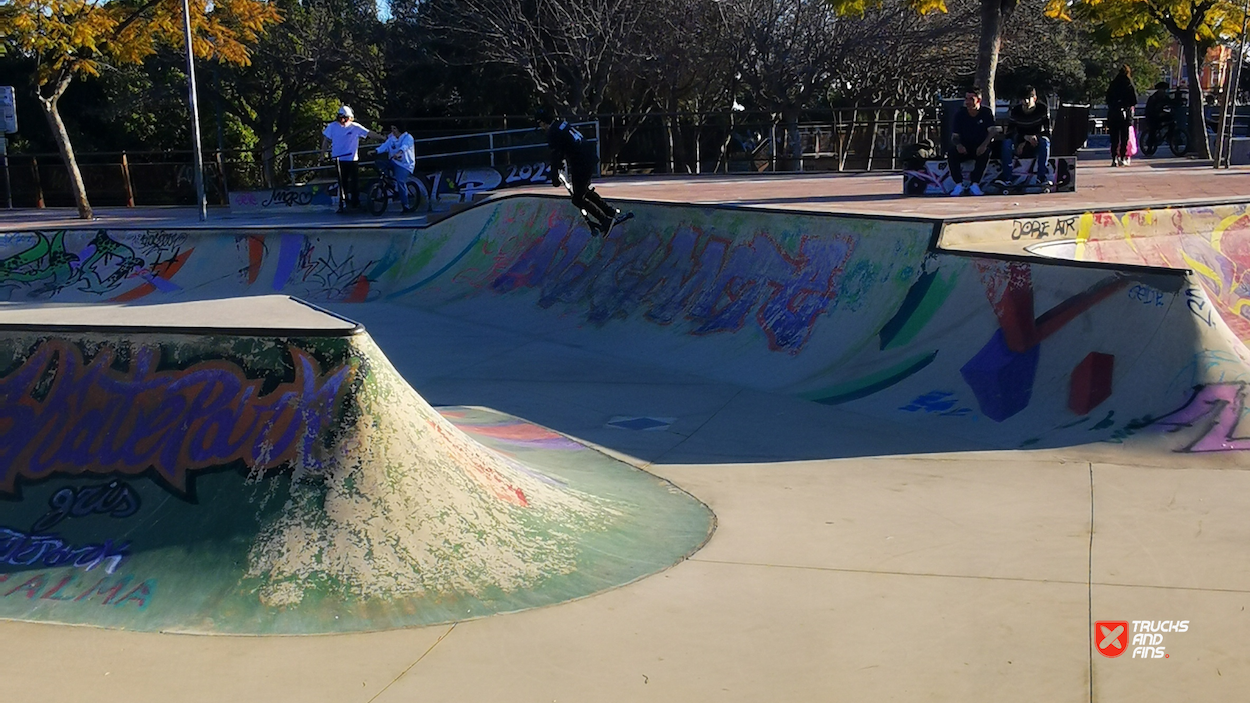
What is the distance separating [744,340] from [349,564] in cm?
585

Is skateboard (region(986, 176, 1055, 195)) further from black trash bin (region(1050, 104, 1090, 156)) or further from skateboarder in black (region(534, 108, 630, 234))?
skateboarder in black (region(534, 108, 630, 234))

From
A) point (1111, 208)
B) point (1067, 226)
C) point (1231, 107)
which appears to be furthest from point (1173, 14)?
point (1067, 226)

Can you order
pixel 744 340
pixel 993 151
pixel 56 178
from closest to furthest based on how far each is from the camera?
pixel 744 340, pixel 993 151, pixel 56 178

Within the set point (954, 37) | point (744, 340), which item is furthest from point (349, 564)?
point (954, 37)

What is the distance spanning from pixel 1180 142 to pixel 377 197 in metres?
16.6

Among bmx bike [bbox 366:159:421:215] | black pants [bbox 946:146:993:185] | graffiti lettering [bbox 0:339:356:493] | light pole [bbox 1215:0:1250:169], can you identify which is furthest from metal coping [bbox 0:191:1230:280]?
light pole [bbox 1215:0:1250:169]

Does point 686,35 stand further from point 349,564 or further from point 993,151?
point 349,564

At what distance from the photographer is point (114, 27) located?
18.9 metres

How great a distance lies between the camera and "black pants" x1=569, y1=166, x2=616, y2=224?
11977 mm

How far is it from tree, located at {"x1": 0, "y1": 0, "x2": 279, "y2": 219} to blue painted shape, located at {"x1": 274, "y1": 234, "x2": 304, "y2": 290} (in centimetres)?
577

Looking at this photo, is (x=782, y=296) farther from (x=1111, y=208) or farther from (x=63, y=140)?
(x=63, y=140)

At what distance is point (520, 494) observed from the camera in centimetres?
555

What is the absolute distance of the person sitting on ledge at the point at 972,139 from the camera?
43.2ft

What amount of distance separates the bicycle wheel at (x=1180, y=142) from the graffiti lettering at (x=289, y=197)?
17.7 m
